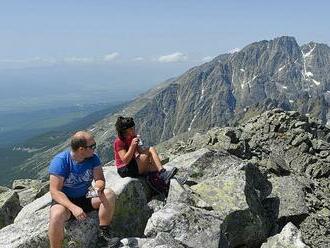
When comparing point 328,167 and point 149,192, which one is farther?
point 328,167

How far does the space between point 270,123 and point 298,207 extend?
2601 centimetres

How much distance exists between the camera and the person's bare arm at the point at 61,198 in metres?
14.2

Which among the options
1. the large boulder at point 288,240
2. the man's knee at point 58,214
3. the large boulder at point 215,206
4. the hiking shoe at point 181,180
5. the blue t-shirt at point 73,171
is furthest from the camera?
the hiking shoe at point 181,180

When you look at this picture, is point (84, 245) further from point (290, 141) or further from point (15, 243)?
point (290, 141)

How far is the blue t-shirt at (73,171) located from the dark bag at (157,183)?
4.49 m

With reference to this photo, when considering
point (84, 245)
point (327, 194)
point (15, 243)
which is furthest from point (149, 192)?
point (327, 194)

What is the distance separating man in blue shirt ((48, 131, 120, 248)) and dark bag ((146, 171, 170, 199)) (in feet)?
14.4

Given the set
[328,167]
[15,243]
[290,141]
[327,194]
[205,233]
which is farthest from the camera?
[290,141]

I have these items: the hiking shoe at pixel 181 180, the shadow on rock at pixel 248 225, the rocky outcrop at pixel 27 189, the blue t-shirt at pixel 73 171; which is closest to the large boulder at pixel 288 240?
the shadow on rock at pixel 248 225

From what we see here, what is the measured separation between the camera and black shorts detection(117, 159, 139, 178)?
62.6ft

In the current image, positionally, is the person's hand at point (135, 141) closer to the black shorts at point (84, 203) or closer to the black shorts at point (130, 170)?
the black shorts at point (130, 170)

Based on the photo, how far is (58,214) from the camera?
14.0 m

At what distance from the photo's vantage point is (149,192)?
19.8 m

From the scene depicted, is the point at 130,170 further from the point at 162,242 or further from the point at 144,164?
the point at 162,242
